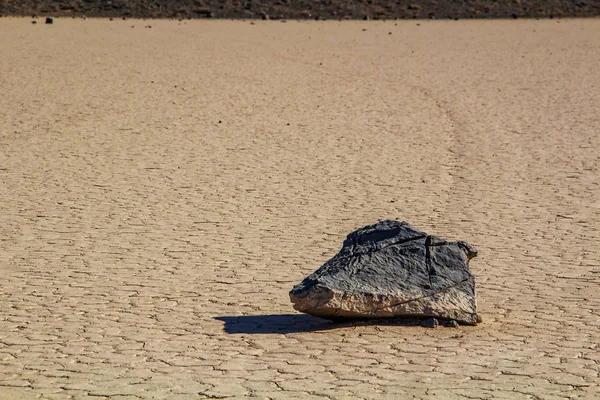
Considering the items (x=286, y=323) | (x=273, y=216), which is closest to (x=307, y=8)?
(x=273, y=216)

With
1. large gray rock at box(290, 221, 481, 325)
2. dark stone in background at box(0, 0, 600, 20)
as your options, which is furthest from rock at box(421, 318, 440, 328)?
dark stone in background at box(0, 0, 600, 20)

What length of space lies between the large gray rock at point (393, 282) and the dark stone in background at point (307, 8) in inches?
1334

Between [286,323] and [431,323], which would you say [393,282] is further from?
[286,323]

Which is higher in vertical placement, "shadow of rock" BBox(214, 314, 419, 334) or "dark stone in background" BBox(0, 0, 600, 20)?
"dark stone in background" BBox(0, 0, 600, 20)

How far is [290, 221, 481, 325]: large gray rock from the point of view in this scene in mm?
6348

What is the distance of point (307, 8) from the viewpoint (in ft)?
137

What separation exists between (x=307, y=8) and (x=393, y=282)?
36083 mm

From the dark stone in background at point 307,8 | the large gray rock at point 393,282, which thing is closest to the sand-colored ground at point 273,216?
the large gray rock at point 393,282

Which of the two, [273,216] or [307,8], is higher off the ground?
[307,8]

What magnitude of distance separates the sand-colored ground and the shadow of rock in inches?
1.0

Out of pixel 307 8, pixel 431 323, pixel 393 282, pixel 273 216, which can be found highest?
pixel 307 8

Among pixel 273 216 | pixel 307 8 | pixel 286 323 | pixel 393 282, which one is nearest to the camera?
pixel 393 282

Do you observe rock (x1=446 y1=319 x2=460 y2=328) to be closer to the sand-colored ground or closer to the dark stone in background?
the sand-colored ground

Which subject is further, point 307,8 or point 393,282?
point 307,8
